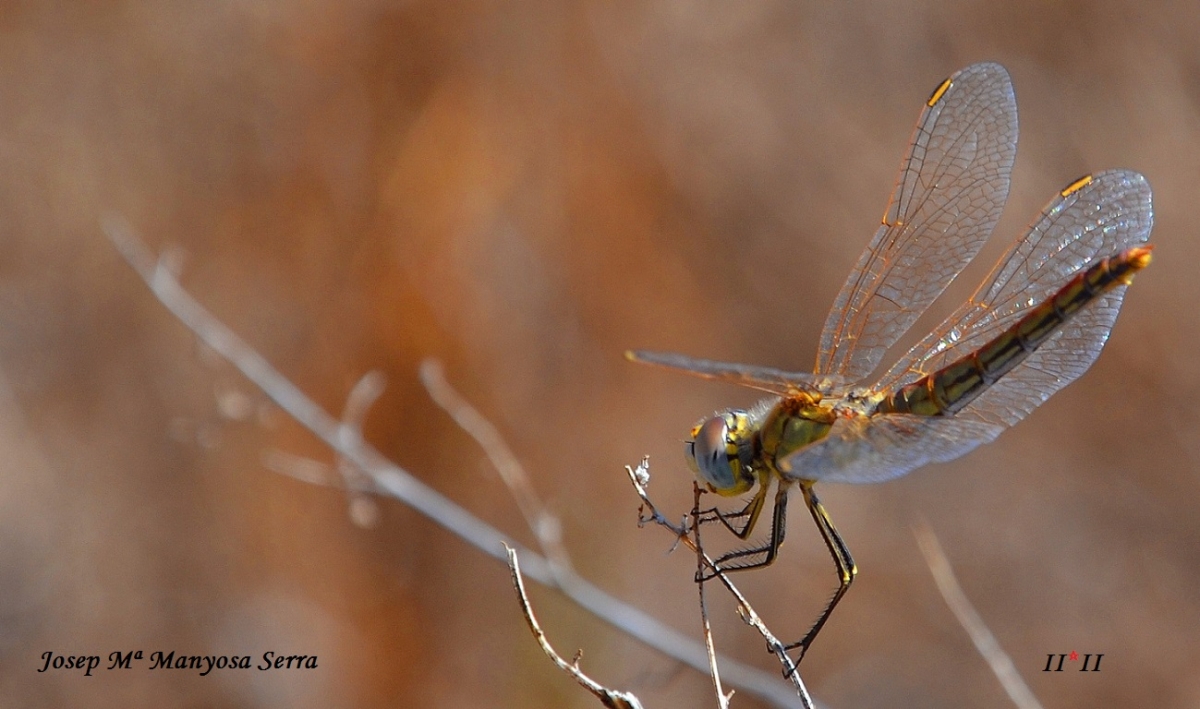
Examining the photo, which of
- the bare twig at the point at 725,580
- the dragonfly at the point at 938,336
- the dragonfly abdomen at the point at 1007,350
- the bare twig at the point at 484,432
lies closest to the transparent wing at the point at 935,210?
the dragonfly at the point at 938,336

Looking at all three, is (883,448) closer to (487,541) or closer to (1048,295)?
(1048,295)

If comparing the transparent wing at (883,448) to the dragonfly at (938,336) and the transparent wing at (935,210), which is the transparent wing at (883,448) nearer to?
the dragonfly at (938,336)

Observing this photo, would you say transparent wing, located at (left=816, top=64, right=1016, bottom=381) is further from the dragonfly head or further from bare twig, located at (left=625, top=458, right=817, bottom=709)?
bare twig, located at (left=625, top=458, right=817, bottom=709)

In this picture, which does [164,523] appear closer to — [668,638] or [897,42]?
[668,638]

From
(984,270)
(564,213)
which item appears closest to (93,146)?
(564,213)

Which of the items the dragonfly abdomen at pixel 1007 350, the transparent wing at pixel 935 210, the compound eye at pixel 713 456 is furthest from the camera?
→ the transparent wing at pixel 935 210

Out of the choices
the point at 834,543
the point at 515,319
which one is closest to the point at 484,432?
the point at 515,319

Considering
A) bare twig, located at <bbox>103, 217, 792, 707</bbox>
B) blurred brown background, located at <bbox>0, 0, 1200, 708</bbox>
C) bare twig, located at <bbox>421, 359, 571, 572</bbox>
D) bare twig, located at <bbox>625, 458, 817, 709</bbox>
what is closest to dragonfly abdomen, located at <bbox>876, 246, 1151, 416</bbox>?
bare twig, located at <bbox>625, 458, 817, 709</bbox>
